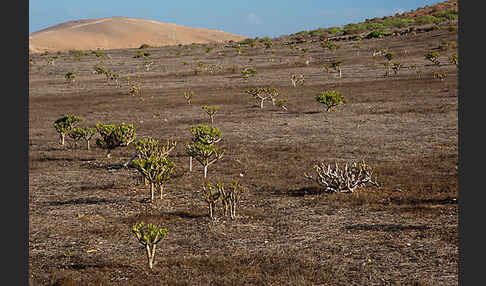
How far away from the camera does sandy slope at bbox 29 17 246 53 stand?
414 feet

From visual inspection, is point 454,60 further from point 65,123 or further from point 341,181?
point 65,123

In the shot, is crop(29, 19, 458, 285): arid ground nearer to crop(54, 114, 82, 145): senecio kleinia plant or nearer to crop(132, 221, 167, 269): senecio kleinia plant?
Answer: crop(132, 221, 167, 269): senecio kleinia plant

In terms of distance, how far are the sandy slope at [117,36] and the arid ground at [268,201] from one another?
101071 millimetres

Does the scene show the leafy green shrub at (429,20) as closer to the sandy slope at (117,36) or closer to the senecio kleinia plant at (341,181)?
the senecio kleinia plant at (341,181)

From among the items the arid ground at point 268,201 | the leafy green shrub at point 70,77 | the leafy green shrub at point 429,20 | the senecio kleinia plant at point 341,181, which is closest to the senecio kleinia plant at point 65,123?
the arid ground at point 268,201

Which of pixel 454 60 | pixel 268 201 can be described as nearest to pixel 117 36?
pixel 454 60

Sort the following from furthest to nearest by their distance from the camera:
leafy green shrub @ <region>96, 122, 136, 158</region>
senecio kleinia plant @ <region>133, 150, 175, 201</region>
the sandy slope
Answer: the sandy slope, leafy green shrub @ <region>96, 122, 136, 158</region>, senecio kleinia plant @ <region>133, 150, 175, 201</region>

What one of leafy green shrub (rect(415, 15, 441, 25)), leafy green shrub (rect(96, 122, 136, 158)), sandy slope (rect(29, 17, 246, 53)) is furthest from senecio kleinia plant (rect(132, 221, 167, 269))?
sandy slope (rect(29, 17, 246, 53))

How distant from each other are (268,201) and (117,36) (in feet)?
459

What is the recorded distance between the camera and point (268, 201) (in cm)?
1275

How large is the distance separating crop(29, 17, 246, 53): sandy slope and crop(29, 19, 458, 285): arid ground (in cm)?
10107

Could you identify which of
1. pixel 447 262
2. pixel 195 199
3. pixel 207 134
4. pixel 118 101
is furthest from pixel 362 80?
pixel 447 262

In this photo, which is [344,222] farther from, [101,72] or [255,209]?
[101,72]

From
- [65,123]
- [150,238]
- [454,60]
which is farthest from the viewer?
[454,60]
